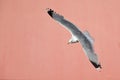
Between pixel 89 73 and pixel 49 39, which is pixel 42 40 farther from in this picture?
pixel 89 73

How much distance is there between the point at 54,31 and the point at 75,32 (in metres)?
0.19

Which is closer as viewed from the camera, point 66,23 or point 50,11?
point 66,23

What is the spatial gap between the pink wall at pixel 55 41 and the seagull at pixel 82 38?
0.03m

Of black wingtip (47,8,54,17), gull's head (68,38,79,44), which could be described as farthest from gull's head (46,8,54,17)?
gull's head (68,38,79,44)

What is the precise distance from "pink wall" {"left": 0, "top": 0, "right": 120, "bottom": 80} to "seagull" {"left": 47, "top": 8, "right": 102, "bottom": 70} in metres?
0.03

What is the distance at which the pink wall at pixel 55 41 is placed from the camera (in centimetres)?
Result: 186

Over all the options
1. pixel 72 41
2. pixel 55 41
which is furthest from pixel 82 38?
pixel 55 41

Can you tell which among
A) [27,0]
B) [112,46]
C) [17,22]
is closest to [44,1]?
[27,0]

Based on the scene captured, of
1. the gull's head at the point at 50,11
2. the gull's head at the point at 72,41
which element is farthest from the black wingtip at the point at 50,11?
the gull's head at the point at 72,41

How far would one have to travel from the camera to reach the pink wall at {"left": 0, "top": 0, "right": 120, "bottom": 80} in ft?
6.11

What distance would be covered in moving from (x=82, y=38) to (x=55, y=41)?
0.77 feet

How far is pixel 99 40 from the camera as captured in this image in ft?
6.19

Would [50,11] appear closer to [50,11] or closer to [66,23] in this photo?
[50,11]

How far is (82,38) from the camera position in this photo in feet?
6.13
